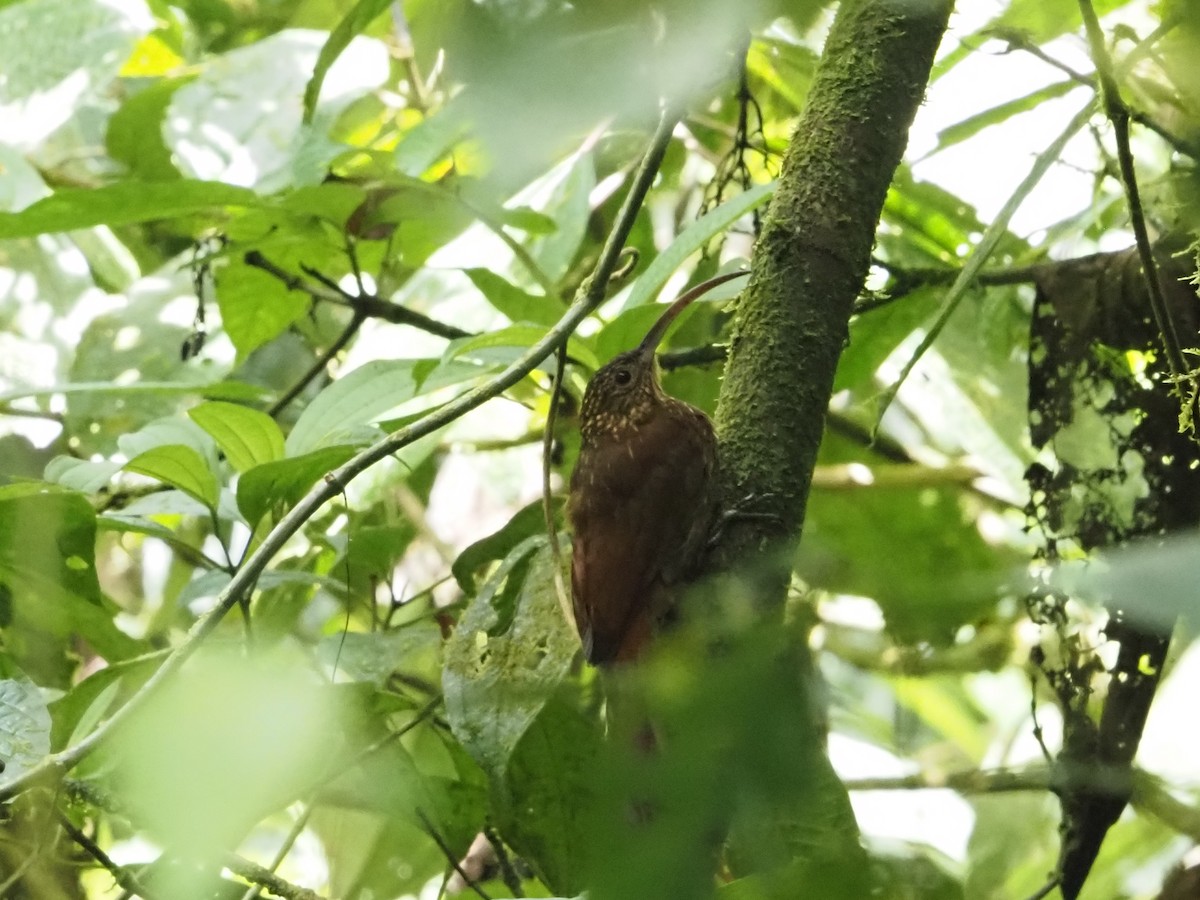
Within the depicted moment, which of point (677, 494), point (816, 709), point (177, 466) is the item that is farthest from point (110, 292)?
point (816, 709)

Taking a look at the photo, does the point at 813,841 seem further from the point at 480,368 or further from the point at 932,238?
the point at 932,238

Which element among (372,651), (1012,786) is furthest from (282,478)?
(1012,786)

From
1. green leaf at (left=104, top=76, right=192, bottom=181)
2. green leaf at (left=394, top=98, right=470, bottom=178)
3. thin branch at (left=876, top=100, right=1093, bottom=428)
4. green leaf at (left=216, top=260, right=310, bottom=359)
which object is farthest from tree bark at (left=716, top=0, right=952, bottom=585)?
green leaf at (left=104, top=76, right=192, bottom=181)

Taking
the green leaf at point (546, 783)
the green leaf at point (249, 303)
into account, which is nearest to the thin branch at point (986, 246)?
the green leaf at point (546, 783)

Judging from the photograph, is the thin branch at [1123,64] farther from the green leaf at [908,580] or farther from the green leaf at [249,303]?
the green leaf at [249,303]

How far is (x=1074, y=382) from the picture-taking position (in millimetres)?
1705

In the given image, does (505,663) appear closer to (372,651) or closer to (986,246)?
(372,651)

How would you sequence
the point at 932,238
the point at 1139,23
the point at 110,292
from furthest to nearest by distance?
1. the point at 110,292
2. the point at 932,238
3. the point at 1139,23

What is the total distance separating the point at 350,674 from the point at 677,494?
56 cm

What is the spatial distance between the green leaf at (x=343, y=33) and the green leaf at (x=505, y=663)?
82 centimetres

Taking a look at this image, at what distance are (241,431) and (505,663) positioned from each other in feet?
2.01

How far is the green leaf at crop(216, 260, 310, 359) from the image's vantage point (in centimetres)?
232

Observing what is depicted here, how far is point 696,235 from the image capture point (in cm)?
155

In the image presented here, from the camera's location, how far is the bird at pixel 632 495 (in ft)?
5.24
